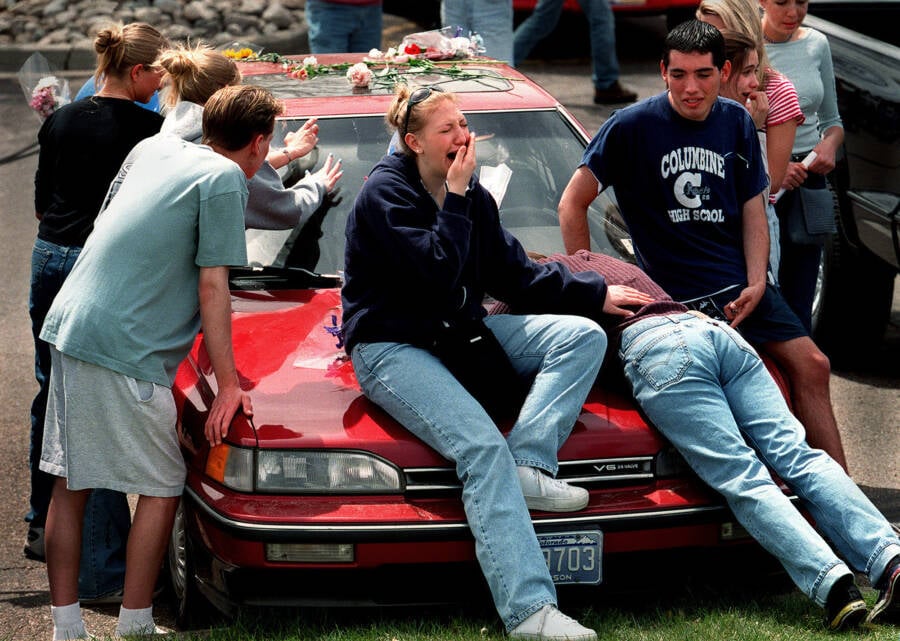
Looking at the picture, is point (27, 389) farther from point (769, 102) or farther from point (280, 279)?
point (769, 102)

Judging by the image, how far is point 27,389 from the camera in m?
6.69

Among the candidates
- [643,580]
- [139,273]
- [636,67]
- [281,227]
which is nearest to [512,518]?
[643,580]

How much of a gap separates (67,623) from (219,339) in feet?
3.34

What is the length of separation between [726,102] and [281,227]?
1678mm

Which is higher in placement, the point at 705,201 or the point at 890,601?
the point at 705,201

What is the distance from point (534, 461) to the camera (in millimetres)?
3943

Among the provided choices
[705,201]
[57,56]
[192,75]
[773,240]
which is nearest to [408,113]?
[192,75]

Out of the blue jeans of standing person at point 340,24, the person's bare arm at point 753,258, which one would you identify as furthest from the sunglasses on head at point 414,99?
the blue jeans of standing person at point 340,24

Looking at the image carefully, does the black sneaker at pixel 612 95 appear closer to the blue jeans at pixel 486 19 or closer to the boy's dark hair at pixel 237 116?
the blue jeans at pixel 486 19

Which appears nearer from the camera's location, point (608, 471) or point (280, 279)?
point (608, 471)

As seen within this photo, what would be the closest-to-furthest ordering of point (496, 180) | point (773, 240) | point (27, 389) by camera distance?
point (773, 240) < point (496, 180) < point (27, 389)

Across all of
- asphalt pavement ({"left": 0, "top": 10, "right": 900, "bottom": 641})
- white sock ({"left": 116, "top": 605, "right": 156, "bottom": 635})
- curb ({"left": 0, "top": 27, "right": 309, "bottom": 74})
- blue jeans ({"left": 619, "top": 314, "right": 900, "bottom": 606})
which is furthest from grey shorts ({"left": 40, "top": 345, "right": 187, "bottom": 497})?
curb ({"left": 0, "top": 27, "right": 309, "bottom": 74})

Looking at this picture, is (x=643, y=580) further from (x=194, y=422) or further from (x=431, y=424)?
(x=194, y=422)

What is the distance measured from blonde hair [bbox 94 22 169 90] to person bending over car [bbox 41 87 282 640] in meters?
0.68
